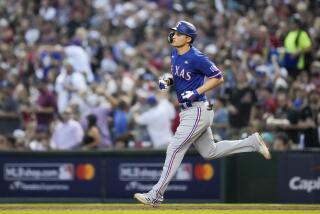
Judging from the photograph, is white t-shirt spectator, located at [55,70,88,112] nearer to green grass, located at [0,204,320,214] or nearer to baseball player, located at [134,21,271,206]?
green grass, located at [0,204,320,214]

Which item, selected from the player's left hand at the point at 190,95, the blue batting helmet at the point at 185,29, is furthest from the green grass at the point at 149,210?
the blue batting helmet at the point at 185,29

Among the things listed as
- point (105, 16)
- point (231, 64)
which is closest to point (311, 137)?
point (231, 64)

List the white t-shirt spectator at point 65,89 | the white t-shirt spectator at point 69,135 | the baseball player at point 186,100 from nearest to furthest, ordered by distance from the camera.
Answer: the baseball player at point 186,100, the white t-shirt spectator at point 69,135, the white t-shirt spectator at point 65,89

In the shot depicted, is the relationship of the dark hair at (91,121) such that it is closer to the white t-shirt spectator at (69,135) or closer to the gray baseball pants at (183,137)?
the white t-shirt spectator at (69,135)

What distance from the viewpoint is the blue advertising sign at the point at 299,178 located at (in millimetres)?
14984

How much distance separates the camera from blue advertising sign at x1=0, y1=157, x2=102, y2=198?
52.4 ft

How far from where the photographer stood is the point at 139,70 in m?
20.5

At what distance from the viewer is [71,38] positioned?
23.4 meters

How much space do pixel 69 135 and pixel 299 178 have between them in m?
4.64

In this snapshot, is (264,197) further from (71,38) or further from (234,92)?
(71,38)

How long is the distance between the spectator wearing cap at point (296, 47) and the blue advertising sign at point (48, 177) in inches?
191

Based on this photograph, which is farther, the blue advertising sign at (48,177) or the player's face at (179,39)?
the blue advertising sign at (48,177)

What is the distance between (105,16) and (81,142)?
6.87 meters

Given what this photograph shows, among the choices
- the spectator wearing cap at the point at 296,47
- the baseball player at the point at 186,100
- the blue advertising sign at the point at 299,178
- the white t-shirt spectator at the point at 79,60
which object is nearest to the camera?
the baseball player at the point at 186,100
